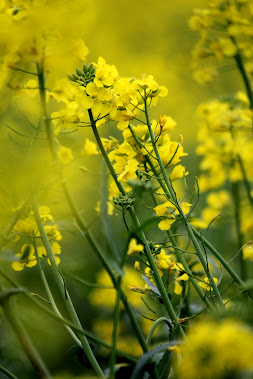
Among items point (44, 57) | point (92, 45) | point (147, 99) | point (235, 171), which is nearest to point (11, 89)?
point (44, 57)

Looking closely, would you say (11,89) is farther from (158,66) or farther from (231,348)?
(158,66)

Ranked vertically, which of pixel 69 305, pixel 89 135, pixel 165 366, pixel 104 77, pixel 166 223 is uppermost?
pixel 104 77

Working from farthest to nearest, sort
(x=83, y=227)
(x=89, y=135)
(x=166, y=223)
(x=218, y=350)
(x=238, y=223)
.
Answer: (x=89, y=135)
(x=238, y=223)
(x=166, y=223)
(x=83, y=227)
(x=218, y=350)

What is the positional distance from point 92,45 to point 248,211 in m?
2.68

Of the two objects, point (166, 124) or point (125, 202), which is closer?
point (125, 202)

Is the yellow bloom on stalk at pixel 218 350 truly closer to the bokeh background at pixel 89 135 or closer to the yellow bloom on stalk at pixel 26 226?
the bokeh background at pixel 89 135

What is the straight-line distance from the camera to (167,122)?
92 centimetres

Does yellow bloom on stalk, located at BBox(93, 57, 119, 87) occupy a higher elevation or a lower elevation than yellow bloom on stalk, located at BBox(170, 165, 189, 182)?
higher

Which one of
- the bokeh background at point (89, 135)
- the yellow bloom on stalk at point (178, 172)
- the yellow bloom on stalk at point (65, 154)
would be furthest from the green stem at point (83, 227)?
the yellow bloom on stalk at point (178, 172)

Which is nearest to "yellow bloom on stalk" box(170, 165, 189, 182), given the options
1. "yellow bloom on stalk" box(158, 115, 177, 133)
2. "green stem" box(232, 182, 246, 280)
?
"yellow bloom on stalk" box(158, 115, 177, 133)

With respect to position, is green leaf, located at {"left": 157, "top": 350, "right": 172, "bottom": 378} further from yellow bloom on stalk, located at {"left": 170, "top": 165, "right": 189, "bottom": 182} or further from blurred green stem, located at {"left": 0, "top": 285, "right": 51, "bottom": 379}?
yellow bloom on stalk, located at {"left": 170, "top": 165, "right": 189, "bottom": 182}

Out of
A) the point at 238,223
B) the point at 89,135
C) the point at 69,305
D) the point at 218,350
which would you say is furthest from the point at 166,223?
the point at 89,135

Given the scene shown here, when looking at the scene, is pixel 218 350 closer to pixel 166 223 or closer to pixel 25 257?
pixel 166 223

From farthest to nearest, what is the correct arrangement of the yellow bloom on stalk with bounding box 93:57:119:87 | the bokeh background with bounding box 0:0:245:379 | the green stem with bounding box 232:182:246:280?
the green stem with bounding box 232:182:246:280
the yellow bloom on stalk with bounding box 93:57:119:87
the bokeh background with bounding box 0:0:245:379
